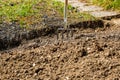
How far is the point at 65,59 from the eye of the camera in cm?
407

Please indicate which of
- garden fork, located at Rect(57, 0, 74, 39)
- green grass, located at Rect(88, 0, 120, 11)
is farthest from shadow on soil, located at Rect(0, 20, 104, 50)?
green grass, located at Rect(88, 0, 120, 11)

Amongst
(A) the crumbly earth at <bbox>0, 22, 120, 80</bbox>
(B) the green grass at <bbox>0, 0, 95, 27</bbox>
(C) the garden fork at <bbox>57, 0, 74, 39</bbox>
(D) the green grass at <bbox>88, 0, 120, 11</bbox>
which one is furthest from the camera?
(D) the green grass at <bbox>88, 0, 120, 11</bbox>

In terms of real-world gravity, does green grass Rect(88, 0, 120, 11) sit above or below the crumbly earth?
above

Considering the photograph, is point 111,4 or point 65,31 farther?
point 111,4

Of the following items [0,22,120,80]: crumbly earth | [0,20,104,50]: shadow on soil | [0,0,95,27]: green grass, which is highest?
[0,0,95,27]: green grass

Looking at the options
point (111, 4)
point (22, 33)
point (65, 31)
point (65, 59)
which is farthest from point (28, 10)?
point (65, 59)

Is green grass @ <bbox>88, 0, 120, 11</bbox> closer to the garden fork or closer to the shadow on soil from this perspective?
the shadow on soil

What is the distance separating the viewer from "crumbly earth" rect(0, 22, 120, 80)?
12.2 ft

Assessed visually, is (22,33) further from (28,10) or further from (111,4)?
(111,4)

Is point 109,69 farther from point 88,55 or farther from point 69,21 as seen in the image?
point 69,21

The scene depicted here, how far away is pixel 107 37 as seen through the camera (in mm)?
4734

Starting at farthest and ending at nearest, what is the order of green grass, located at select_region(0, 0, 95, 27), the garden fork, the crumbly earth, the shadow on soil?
green grass, located at select_region(0, 0, 95, 27)
the garden fork
the shadow on soil
the crumbly earth

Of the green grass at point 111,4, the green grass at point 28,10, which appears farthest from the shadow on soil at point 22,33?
the green grass at point 111,4

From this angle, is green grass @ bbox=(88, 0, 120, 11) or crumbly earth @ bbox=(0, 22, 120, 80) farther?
green grass @ bbox=(88, 0, 120, 11)
